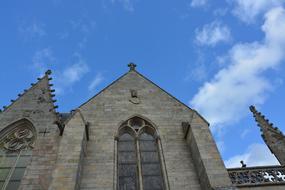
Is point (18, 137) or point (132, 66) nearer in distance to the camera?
point (18, 137)

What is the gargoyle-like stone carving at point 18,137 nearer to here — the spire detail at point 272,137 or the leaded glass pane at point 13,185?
the leaded glass pane at point 13,185

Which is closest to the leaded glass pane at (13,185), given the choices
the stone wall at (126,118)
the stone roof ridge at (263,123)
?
the stone wall at (126,118)

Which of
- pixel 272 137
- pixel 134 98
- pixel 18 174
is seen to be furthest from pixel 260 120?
pixel 18 174

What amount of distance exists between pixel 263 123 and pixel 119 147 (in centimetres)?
576

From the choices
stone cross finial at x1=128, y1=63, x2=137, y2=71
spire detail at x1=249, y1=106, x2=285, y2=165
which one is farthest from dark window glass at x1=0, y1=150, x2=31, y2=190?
spire detail at x1=249, y1=106, x2=285, y2=165

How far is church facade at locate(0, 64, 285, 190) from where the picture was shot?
6.77 meters

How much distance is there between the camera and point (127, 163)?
301 inches

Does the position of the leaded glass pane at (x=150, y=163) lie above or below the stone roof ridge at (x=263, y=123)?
below

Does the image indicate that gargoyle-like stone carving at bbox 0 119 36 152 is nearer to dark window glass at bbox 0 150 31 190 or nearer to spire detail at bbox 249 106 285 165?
dark window glass at bbox 0 150 31 190

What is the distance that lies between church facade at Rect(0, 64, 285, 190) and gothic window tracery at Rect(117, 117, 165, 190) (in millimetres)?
27

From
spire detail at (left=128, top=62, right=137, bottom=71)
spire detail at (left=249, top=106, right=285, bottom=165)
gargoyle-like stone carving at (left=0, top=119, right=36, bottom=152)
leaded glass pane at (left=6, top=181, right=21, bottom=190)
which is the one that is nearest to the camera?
leaded glass pane at (left=6, top=181, right=21, bottom=190)

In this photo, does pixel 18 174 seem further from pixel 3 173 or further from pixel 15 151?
pixel 15 151

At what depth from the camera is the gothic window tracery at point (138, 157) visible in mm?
7109

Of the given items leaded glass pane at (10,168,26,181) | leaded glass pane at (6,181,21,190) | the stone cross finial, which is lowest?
leaded glass pane at (6,181,21,190)
